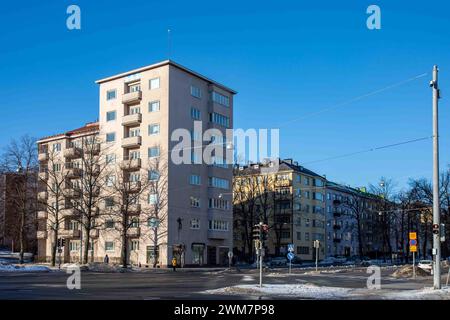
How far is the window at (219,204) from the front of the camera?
245 feet

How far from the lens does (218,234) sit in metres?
75.2

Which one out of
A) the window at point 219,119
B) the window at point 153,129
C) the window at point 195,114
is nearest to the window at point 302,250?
the window at point 219,119

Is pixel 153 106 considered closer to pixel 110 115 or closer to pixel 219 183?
pixel 110 115

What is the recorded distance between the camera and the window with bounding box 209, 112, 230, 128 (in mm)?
75744

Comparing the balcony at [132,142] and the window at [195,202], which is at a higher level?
the balcony at [132,142]

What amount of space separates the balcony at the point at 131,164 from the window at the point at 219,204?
10913mm

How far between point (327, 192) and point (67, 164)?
59815 millimetres

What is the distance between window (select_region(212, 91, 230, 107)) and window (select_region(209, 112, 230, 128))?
6.51ft

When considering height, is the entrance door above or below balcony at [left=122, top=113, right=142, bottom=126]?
below

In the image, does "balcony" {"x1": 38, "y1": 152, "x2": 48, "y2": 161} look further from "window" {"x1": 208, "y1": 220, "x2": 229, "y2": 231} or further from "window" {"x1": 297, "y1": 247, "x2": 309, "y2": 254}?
"window" {"x1": 297, "y1": 247, "x2": 309, "y2": 254}

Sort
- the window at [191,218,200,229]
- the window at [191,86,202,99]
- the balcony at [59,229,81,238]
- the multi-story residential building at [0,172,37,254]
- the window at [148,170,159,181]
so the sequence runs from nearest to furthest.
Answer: the multi-story residential building at [0,172,37,254] → the window at [148,170,159,181] → the window at [191,218,200,229] → the window at [191,86,202,99] → the balcony at [59,229,81,238]

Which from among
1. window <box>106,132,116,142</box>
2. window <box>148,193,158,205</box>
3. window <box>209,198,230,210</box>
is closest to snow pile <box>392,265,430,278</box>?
window <box>148,193,158,205</box>

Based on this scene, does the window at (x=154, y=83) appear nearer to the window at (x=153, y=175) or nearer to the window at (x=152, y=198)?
the window at (x=153, y=175)
